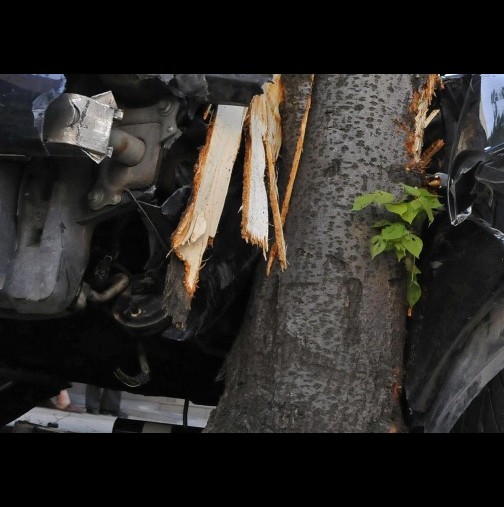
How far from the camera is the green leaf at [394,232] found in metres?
2.96

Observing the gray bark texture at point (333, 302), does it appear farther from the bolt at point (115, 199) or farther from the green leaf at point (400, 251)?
the bolt at point (115, 199)

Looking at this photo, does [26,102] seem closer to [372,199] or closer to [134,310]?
[134,310]

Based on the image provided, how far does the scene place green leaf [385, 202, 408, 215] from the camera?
9.74 feet

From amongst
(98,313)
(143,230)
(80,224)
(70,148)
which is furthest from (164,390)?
(70,148)

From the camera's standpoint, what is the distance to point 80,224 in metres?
2.89

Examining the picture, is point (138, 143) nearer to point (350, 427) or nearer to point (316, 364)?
point (316, 364)

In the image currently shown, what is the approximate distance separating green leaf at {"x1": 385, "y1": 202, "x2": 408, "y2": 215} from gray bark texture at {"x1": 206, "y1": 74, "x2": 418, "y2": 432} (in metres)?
0.06

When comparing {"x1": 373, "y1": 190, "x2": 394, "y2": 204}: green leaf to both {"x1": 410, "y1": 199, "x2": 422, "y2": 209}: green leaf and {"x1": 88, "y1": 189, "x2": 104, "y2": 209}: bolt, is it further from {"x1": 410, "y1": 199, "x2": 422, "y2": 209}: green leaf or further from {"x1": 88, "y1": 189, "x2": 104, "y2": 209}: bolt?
{"x1": 88, "y1": 189, "x2": 104, "y2": 209}: bolt

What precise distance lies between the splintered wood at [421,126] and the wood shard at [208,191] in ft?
2.14

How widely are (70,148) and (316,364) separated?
105cm

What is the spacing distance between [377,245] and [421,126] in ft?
1.93

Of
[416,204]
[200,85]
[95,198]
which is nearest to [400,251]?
[416,204]

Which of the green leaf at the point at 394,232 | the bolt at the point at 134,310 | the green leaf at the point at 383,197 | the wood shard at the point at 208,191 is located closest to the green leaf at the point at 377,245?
the green leaf at the point at 394,232

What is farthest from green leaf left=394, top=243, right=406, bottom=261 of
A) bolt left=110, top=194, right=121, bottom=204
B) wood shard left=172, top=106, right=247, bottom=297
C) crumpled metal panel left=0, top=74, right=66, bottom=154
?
crumpled metal panel left=0, top=74, right=66, bottom=154
